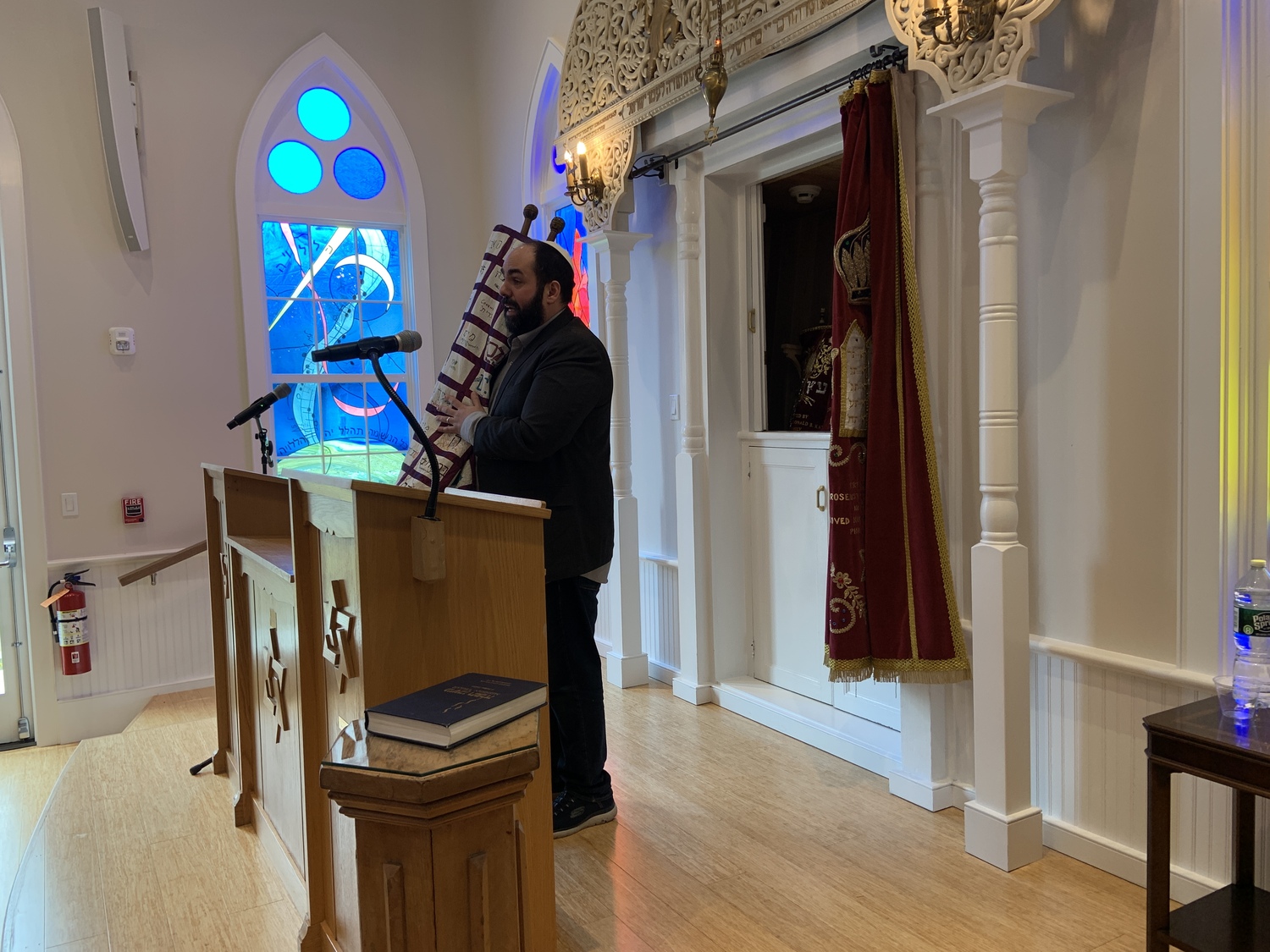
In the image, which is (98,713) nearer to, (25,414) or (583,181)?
(25,414)

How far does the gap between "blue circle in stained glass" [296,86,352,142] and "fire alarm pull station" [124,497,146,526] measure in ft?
7.03

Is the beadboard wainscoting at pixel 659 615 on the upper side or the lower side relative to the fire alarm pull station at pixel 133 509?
lower

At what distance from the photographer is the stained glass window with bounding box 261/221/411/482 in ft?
16.6

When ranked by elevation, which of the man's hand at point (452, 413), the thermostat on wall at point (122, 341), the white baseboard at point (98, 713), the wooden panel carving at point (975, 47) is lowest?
→ the white baseboard at point (98, 713)

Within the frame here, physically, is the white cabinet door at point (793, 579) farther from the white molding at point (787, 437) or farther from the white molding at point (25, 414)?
the white molding at point (25, 414)

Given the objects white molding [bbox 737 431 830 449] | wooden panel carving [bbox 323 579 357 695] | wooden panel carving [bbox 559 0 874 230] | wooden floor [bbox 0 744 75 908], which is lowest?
wooden floor [bbox 0 744 75 908]

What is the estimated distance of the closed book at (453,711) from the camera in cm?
126

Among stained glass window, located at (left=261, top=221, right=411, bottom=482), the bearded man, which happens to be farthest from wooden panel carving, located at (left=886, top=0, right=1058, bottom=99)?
stained glass window, located at (left=261, top=221, right=411, bottom=482)

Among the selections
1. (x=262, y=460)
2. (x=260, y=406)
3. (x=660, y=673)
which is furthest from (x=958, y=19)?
(x=660, y=673)

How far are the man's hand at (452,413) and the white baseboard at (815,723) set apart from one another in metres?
1.63

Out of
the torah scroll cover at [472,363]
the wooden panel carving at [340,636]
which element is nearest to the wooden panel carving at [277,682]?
the wooden panel carving at [340,636]

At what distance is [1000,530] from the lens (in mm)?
2375

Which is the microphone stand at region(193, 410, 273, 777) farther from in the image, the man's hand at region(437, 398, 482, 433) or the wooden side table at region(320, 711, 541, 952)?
the wooden side table at region(320, 711, 541, 952)

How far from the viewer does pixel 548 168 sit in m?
4.96
